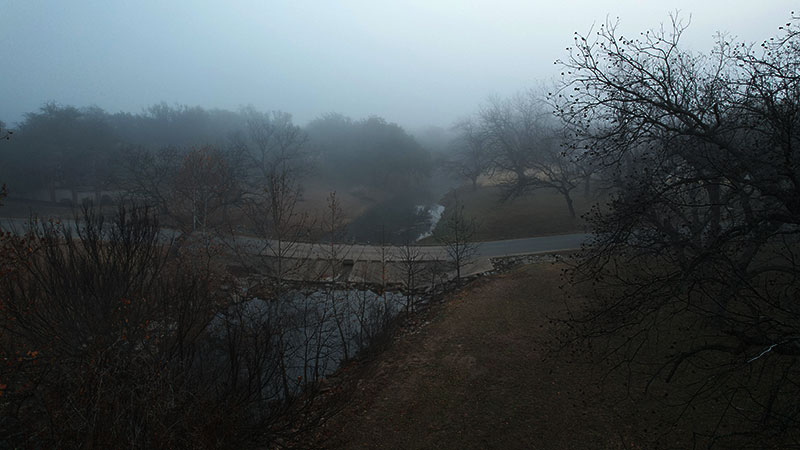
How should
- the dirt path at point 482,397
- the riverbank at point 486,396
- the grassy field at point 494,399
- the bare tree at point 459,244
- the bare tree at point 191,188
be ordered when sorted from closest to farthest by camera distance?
the grassy field at point 494,399, the riverbank at point 486,396, the dirt path at point 482,397, the bare tree at point 459,244, the bare tree at point 191,188

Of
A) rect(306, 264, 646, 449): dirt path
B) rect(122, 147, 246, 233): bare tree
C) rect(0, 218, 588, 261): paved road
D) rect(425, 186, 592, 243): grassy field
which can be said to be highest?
rect(122, 147, 246, 233): bare tree

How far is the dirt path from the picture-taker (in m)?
8.12

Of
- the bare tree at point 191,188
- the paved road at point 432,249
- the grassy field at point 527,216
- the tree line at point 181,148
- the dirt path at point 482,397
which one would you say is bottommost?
the dirt path at point 482,397

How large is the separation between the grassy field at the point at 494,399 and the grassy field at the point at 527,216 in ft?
47.6

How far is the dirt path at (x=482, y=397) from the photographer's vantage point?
812 centimetres

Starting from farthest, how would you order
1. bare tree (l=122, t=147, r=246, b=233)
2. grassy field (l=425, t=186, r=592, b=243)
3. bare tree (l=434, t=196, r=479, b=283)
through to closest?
grassy field (l=425, t=186, r=592, b=243) → bare tree (l=122, t=147, r=246, b=233) → bare tree (l=434, t=196, r=479, b=283)

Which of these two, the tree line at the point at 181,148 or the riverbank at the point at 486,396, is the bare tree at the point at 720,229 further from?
the tree line at the point at 181,148

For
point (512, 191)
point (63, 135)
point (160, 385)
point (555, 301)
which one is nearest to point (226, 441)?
point (160, 385)

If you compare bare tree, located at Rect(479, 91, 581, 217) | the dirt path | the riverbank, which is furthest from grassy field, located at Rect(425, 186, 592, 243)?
the dirt path

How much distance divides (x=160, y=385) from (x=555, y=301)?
45.1 ft

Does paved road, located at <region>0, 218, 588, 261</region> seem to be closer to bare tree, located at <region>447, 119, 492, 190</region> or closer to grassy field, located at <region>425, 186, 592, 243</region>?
grassy field, located at <region>425, 186, 592, 243</region>

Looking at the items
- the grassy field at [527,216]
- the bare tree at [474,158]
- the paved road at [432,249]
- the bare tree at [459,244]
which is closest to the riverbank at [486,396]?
the bare tree at [459,244]

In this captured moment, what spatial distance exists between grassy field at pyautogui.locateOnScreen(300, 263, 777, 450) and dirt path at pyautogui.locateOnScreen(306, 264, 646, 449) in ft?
0.08

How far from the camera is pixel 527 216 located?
103 ft
